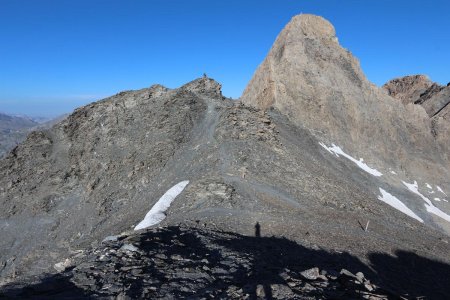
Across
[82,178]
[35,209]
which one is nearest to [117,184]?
[82,178]

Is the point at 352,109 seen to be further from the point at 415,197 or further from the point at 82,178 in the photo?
the point at 82,178

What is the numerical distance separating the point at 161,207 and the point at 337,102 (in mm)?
54319

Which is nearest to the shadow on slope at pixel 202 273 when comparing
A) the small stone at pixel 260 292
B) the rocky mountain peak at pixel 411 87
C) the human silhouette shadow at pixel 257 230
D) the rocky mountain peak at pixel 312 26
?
the small stone at pixel 260 292

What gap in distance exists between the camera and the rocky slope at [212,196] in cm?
1450

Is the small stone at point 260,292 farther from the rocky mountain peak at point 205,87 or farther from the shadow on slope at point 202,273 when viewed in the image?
the rocky mountain peak at point 205,87

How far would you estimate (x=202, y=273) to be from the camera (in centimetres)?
1284

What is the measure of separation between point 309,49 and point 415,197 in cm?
3573

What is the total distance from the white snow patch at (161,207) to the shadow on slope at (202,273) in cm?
481

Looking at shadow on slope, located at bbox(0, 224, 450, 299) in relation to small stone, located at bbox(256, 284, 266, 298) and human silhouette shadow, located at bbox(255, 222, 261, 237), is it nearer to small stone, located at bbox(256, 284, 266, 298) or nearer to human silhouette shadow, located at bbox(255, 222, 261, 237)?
small stone, located at bbox(256, 284, 266, 298)

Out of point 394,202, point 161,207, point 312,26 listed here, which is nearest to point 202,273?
point 161,207

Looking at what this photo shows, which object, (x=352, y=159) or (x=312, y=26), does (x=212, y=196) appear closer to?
(x=352, y=159)

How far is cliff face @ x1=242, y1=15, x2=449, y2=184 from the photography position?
69.6 metres

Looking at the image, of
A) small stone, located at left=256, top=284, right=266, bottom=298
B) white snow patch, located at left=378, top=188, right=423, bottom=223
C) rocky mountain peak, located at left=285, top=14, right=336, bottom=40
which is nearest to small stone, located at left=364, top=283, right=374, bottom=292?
small stone, located at left=256, top=284, right=266, bottom=298

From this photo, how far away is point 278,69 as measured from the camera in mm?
73750
